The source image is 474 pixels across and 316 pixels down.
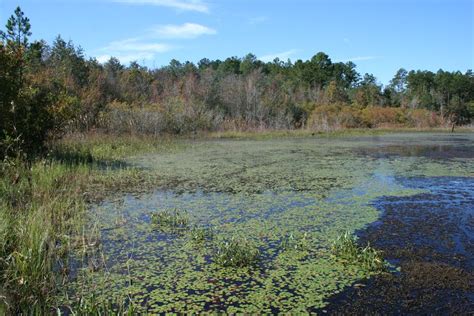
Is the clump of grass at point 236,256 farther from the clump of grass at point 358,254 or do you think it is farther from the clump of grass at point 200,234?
the clump of grass at point 358,254

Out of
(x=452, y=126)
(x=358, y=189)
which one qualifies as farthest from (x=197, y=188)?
(x=452, y=126)

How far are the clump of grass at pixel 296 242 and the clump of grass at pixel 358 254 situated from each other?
30 cm

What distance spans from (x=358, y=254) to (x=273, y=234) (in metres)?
1.07

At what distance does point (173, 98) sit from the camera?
23.2 m

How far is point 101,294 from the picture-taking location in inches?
124

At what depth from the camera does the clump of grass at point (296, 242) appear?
421 cm

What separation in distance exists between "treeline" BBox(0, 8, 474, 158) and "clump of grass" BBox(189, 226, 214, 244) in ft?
7.51

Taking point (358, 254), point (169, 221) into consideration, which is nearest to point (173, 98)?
point (169, 221)

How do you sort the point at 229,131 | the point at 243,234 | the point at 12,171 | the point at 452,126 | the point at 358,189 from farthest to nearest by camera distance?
the point at 452,126
the point at 229,131
the point at 358,189
the point at 12,171
the point at 243,234

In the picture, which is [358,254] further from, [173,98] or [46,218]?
[173,98]

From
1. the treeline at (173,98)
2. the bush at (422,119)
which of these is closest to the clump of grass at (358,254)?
the treeline at (173,98)

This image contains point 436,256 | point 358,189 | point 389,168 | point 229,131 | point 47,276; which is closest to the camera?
point 47,276

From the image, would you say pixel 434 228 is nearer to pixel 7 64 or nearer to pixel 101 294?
pixel 101 294

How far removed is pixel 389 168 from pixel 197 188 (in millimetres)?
4769
